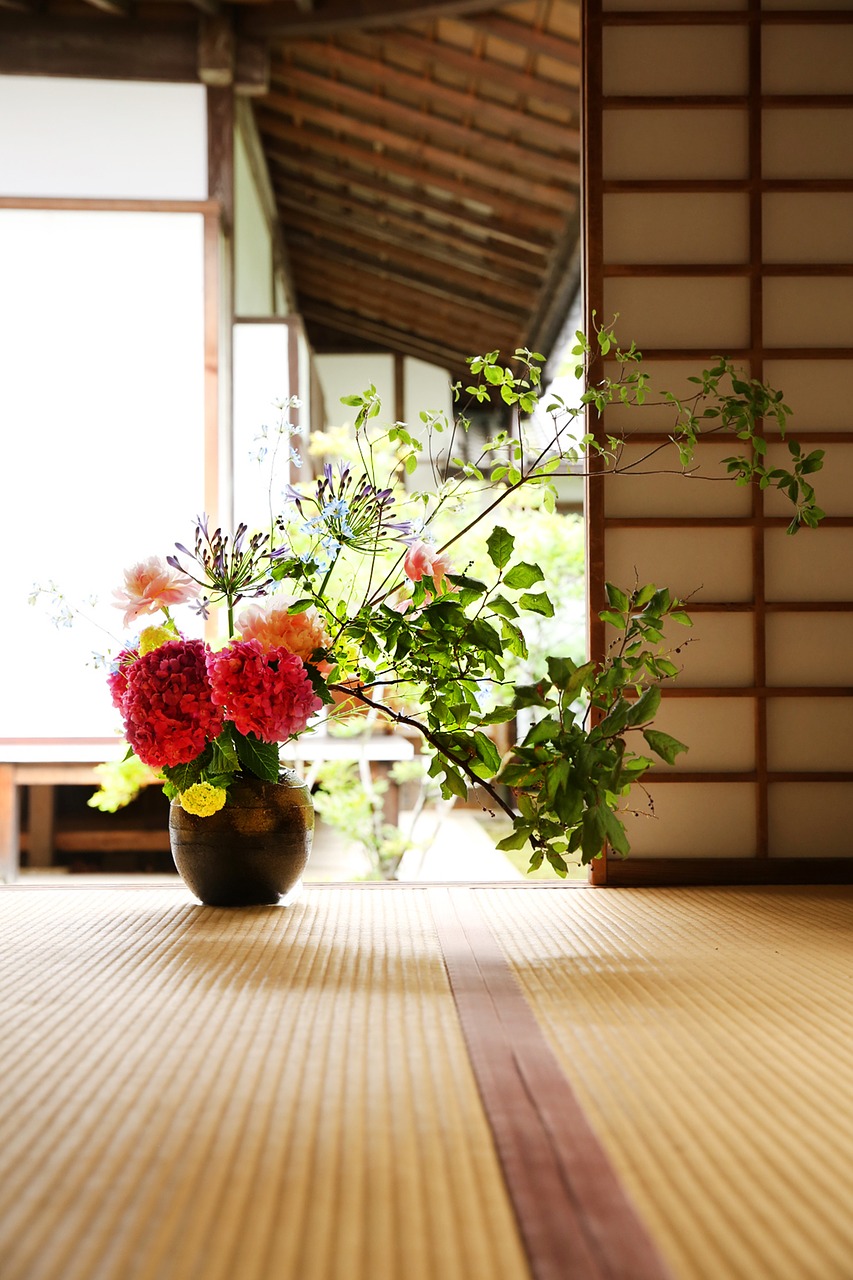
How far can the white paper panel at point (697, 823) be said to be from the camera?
246 centimetres

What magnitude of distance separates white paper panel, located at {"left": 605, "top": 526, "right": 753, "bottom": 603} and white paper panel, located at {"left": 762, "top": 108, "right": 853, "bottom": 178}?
87cm

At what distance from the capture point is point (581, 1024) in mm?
1339

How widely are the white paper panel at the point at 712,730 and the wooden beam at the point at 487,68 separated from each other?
9.77 feet

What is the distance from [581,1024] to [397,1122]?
1.26 ft

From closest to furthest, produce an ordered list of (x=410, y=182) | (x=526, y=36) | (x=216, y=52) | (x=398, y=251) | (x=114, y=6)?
(x=114, y=6) < (x=216, y=52) < (x=526, y=36) < (x=410, y=182) < (x=398, y=251)

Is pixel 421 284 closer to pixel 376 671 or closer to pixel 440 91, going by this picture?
pixel 440 91

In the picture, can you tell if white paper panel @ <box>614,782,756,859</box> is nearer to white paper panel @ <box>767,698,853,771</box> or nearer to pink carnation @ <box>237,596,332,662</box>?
white paper panel @ <box>767,698,853,771</box>

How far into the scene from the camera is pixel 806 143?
2.53 metres

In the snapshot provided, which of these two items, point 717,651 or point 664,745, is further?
point 717,651

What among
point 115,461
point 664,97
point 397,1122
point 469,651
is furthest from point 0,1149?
point 115,461

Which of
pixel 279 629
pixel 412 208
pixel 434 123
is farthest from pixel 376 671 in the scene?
pixel 412 208

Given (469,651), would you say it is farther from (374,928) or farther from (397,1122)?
(397,1122)

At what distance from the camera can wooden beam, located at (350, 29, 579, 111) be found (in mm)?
4371

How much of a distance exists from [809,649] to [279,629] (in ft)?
4.30
